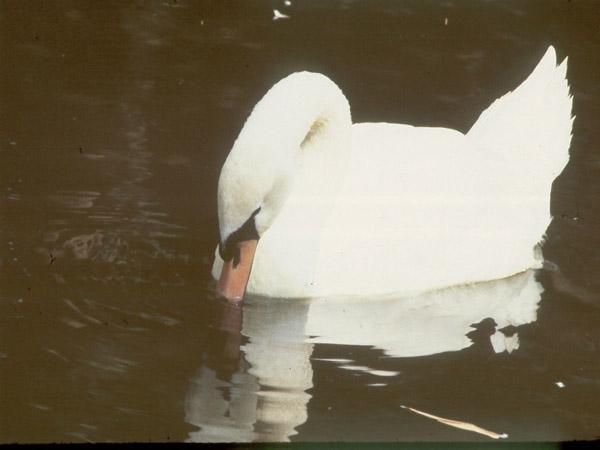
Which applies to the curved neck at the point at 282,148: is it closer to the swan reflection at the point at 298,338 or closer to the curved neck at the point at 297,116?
the curved neck at the point at 297,116

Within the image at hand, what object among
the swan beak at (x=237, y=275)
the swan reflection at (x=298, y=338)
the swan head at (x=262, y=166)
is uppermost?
the swan head at (x=262, y=166)

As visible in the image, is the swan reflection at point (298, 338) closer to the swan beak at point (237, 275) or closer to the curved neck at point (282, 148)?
the swan beak at point (237, 275)

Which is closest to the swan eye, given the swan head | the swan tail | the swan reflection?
the swan head

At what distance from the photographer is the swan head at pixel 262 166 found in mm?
5008

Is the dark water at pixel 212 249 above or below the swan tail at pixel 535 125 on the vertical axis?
below

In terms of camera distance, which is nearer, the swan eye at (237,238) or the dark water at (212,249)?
the dark water at (212,249)

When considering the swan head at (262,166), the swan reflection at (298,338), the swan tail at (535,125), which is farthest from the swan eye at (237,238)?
the swan tail at (535,125)

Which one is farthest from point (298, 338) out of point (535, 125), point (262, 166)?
point (535, 125)

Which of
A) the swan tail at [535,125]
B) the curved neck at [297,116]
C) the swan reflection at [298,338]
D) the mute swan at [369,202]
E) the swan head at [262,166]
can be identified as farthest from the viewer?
the swan tail at [535,125]

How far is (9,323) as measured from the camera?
5.14 metres

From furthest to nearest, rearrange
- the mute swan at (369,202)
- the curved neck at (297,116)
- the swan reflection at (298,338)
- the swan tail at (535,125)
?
the swan tail at (535,125)
the mute swan at (369,202)
the curved neck at (297,116)
the swan reflection at (298,338)

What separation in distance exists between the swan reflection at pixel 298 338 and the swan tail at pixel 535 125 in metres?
0.53

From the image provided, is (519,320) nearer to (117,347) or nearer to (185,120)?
(117,347)

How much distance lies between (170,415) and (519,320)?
156 cm
